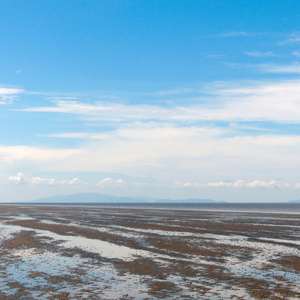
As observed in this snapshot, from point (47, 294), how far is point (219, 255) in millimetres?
13630

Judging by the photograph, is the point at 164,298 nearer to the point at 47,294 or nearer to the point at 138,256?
the point at 47,294

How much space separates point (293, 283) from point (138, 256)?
10571 mm

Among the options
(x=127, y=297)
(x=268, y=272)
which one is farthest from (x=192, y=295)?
(x=268, y=272)

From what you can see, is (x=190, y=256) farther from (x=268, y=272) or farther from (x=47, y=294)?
(x=47, y=294)

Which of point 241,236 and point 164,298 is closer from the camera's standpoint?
point 164,298

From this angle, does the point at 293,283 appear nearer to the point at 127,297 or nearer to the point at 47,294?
the point at 127,297

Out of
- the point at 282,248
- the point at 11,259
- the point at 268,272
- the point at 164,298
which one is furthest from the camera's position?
the point at 282,248

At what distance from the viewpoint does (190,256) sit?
25281 millimetres

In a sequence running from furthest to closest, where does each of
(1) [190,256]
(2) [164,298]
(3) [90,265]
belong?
(1) [190,256]
(3) [90,265]
(2) [164,298]

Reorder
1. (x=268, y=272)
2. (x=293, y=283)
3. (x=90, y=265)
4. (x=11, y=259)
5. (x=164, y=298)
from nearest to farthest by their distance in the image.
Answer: (x=164, y=298)
(x=293, y=283)
(x=268, y=272)
(x=90, y=265)
(x=11, y=259)

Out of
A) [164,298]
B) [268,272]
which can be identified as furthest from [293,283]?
[164,298]

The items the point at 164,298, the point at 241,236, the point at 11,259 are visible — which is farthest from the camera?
the point at 241,236

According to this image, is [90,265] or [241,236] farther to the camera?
[241,236]

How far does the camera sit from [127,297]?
15.1m
